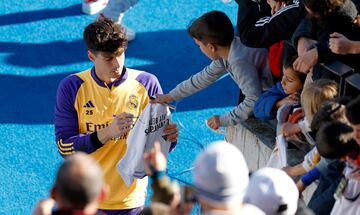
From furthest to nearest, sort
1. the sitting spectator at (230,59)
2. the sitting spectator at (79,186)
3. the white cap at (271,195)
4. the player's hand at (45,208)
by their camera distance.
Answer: the sitting spectator at (230,59) < the white cap at (271,195) < the player's hand at (45,208) < the sitting spectator at (79,186)

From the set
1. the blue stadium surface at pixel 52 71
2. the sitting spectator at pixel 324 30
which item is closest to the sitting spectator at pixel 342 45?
the sitting spectator at pixel 324 30

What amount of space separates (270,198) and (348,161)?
562 millimetres

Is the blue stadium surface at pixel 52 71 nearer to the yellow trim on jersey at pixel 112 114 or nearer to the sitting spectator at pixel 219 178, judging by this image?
the yellow trim on jersey at pixel 112 114

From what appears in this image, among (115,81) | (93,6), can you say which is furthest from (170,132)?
(93,6)

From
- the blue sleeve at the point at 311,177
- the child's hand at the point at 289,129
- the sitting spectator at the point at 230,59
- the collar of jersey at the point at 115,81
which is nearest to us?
the blue sleeve at the point at 311,177

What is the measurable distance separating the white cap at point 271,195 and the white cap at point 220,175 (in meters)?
0.37

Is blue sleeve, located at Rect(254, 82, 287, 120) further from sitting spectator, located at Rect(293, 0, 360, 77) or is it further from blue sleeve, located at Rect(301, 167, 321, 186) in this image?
blue sleeve, located at Rect(301, 167, 321, 186)

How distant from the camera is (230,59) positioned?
14.9 feet

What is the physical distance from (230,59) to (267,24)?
12.3 inches

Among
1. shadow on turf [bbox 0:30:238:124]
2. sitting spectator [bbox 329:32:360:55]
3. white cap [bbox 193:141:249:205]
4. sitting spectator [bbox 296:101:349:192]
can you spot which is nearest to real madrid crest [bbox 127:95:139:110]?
sitting spectator [bbox 296:101:349:192]

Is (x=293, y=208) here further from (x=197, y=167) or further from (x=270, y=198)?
(x=197, y=167)

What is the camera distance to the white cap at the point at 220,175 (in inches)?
106

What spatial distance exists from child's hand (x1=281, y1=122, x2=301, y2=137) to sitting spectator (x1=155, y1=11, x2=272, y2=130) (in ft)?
1.43

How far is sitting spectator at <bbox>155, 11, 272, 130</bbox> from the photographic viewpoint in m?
4.48
